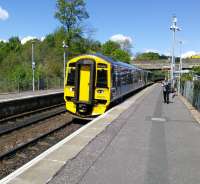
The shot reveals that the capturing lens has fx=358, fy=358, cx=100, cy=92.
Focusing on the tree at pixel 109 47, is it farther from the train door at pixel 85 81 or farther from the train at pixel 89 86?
the train door at pixel 85 81

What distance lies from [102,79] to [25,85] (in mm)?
32149

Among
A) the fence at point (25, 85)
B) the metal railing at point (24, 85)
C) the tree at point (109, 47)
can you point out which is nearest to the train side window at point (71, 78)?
the metal railing at point (24, 85)

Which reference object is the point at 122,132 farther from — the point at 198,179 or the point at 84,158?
→ the point at 198,179

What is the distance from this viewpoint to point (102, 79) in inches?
678

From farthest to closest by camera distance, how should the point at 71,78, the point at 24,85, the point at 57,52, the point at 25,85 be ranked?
the point at 57,52
the point at 25,85
the point at 24,85
the point at 71,78

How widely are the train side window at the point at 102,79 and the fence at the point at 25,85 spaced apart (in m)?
28.1

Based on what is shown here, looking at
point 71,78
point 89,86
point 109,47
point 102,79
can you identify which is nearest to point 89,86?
point 89,86

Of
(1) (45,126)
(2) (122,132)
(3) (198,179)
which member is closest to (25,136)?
(1) (45,126)

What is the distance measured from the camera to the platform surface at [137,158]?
6.32m

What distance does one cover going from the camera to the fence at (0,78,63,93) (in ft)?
144

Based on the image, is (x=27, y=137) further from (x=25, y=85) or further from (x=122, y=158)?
(x=25, y=85)

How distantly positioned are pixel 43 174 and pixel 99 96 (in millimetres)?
10755

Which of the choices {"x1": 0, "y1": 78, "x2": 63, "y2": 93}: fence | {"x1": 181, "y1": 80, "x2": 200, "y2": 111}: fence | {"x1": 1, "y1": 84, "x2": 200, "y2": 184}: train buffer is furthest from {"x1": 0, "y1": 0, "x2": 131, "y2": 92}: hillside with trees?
{"x1": 1, "y1": 84, "x2": 200, "y2": 184}: train buffer

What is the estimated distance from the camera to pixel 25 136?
13.5 meters
